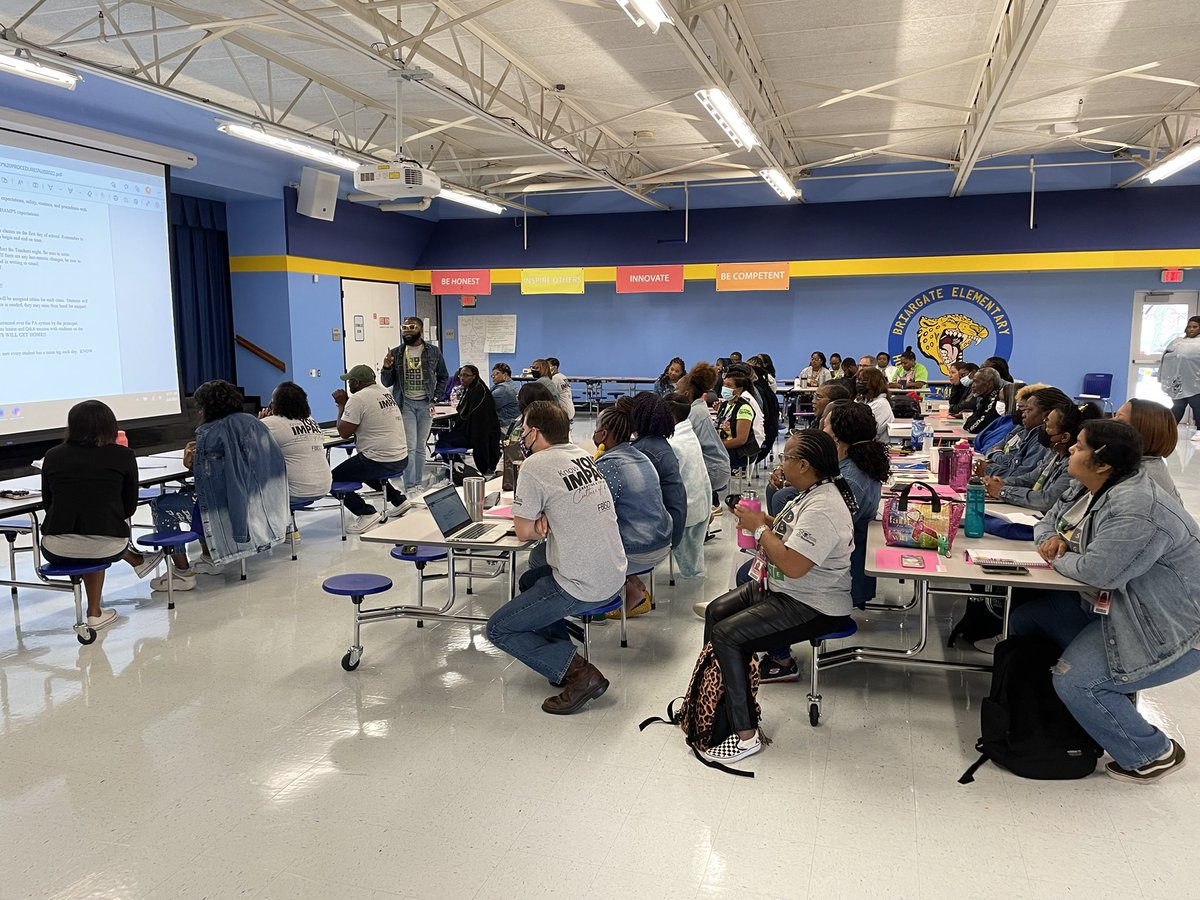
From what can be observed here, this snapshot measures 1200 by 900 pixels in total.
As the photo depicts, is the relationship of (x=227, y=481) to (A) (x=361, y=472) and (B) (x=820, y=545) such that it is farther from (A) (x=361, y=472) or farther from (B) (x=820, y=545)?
(B) (x=820, y=545)

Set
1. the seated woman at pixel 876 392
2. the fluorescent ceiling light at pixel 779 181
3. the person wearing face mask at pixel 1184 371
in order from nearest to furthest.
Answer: the seated woman at pixel 876 392 → the fluorescent ceiling light at pixel 779 181 → the person wearing face mask at pixel 1184 371

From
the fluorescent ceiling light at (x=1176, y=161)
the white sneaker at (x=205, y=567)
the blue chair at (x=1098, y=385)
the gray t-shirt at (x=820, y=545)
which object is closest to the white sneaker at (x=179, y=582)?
the white sneaker at (x=205, y=567)

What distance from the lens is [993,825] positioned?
2.76m

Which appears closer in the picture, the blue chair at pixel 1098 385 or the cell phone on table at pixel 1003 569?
the cell phone on table at pixel 1003 569

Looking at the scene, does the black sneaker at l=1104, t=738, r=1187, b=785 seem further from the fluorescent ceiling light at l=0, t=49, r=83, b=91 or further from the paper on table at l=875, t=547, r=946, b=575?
the fluorescent ceiling light at l=0, t=49, r=83, b=91

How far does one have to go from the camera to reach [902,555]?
3391mm

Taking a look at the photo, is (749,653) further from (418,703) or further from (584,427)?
(584,427)

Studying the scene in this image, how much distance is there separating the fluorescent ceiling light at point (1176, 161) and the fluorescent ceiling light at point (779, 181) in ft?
13.6

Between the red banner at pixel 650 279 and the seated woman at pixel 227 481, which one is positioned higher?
the red banner at pixel 650 279

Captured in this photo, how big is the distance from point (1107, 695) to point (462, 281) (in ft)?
44.0

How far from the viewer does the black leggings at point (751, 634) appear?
10.6 ft

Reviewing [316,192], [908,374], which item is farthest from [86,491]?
[908,374]

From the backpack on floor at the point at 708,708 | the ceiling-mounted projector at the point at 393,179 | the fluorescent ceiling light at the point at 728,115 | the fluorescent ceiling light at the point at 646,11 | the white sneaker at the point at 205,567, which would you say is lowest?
the white sneaker at the point at 205,567

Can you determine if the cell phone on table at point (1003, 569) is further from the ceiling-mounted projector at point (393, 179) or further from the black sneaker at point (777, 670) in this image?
the ceiling-mounted projector at point (393, 179)
